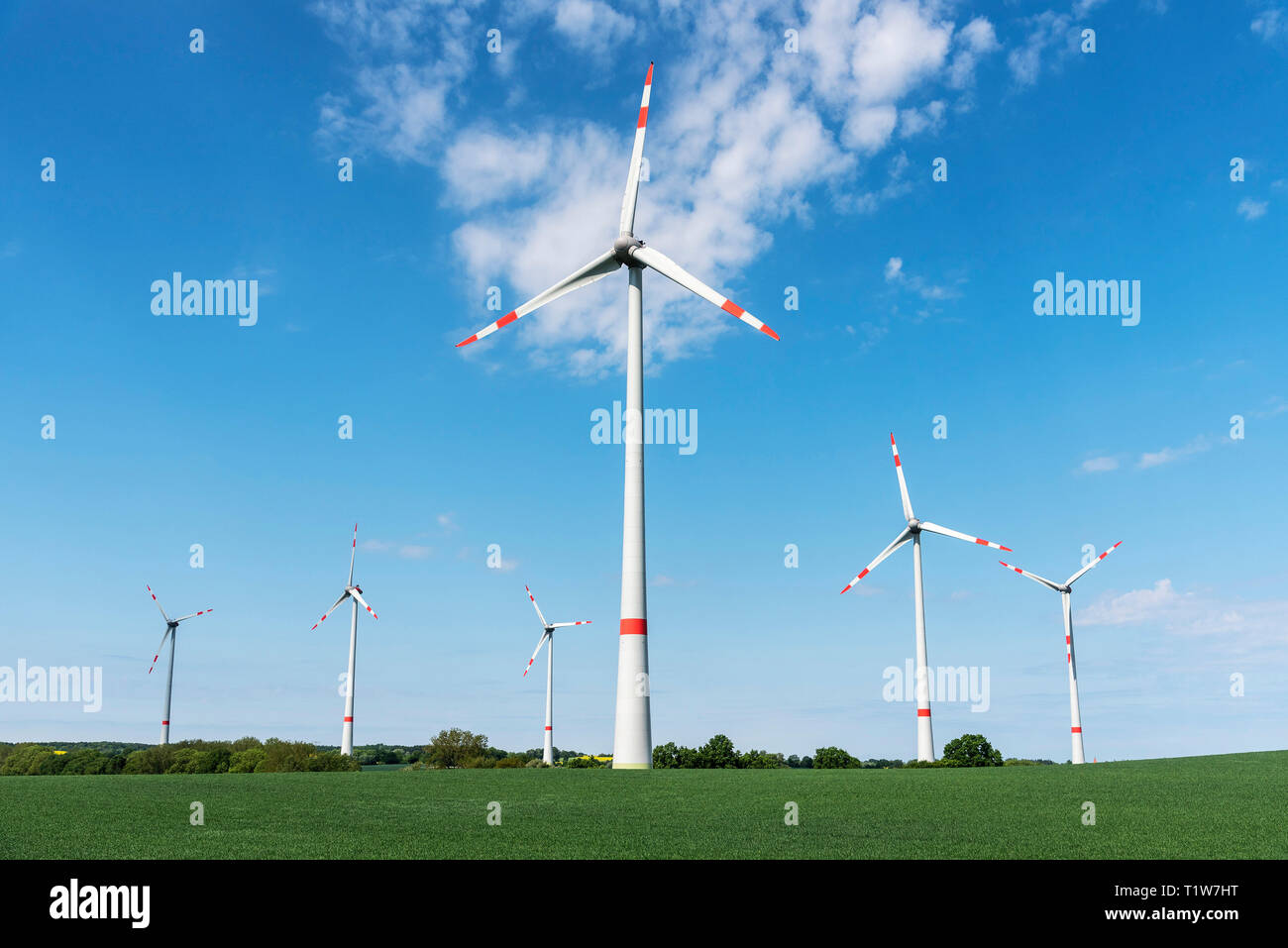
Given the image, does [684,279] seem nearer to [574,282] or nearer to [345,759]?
[574,282]

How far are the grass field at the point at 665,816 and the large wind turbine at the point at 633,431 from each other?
6468mm

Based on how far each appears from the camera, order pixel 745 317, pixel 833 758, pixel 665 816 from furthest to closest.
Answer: pixel 833 758
pixel 745 317
pixel 665 816

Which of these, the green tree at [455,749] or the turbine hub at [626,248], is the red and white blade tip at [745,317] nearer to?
the turbine hub at [626,248]

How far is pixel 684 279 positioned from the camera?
5278 cm

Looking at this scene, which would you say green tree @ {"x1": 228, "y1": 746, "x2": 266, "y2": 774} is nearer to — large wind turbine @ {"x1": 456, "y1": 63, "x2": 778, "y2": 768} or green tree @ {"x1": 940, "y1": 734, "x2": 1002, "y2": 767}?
large wind turbine @ {"x1": 456, "y1": 63, "x2": 778, "y2": 768}

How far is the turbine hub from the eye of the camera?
180 ft

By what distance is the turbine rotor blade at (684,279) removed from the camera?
49156 mm

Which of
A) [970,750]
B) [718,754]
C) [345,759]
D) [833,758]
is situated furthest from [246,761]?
[970,750]

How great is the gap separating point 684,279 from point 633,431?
10415mm

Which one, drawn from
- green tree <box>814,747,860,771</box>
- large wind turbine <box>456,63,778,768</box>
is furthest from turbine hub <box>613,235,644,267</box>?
green tree <box>814,747,860,771</box>

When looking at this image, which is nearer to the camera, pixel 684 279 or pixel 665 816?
pixel 665 816
